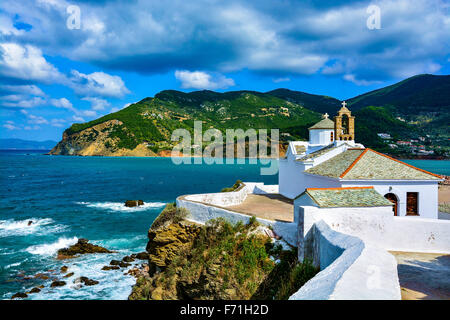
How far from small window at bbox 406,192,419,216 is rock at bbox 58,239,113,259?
2208 centimetres

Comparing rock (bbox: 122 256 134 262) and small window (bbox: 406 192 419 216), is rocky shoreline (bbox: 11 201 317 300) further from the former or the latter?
small window (bbox: 406 192 419 216)

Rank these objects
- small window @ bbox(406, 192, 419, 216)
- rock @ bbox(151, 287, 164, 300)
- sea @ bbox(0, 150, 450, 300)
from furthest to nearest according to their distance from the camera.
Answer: sea @ bbox(0, 150, 450, 300)
small window @ bbox(406, 192, 419, 216)
rock @ bbox(151, 287, 164, 300)

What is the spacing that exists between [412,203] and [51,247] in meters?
27.2

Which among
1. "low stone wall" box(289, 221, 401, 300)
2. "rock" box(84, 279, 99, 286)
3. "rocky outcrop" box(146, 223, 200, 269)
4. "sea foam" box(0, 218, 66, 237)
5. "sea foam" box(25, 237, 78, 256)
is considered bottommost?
"rock" box(84, 279, 99, 286)

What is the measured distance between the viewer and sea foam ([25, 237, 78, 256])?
2438 cm

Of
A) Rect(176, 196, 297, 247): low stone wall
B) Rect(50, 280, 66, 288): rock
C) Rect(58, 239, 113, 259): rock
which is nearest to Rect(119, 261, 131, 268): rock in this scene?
Rect(58, 239, 113, 259): rock

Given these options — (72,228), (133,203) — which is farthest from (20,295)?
(133,203)

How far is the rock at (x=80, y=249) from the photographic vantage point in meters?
24.2

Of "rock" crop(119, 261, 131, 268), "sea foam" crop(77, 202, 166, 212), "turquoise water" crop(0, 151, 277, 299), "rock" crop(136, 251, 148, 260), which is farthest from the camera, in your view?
"sea foam" crop(77, 202, 166, 212)

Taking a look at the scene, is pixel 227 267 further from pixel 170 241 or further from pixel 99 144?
pixel 99 144

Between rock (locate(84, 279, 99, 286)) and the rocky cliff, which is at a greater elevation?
the rocky cliff

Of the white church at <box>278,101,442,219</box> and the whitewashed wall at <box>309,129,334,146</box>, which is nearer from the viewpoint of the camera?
the white church at <box>278,101,442,219</box>

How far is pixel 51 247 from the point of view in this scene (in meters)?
25.5

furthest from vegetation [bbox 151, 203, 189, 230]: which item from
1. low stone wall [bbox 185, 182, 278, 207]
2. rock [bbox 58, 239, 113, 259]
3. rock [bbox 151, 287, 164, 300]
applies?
rock [bbox 58, 239, 113, 259]
